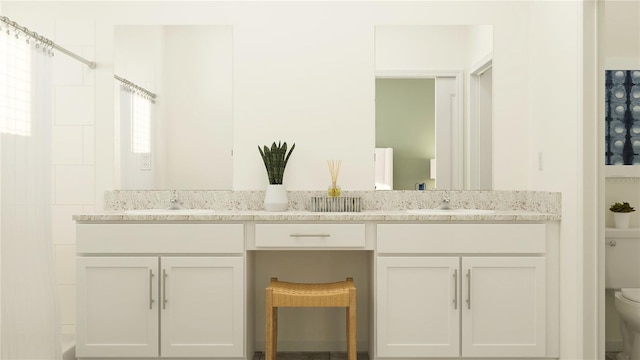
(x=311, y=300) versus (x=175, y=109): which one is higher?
(x=175, y=109)

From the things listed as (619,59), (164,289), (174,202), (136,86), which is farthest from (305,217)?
(619,59)

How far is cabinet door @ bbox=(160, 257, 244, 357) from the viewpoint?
2.67 metres

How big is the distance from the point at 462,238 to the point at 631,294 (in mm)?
934

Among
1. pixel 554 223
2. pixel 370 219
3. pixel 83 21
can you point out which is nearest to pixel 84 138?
pixel 83 21

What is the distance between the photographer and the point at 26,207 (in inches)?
94.7

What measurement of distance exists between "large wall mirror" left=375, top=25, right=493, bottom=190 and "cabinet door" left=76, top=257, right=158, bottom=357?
139 centimetres

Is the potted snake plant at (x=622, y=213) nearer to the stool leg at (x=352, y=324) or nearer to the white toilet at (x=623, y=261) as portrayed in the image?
the white toilet at (x=623, y=261)

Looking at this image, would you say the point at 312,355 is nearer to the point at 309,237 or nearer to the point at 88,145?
the point at 309,237

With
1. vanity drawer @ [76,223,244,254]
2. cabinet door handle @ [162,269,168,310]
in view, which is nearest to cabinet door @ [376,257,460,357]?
vanity drawer @ [76,223,244,254]

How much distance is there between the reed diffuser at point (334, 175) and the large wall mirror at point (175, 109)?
1.95 ft

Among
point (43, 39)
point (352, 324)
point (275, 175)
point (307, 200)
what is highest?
point (43, 39)

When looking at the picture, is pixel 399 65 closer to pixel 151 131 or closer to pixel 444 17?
pixel 444 17

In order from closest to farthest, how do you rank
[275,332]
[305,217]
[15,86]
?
[15,86] < [305,217] < [275,332]

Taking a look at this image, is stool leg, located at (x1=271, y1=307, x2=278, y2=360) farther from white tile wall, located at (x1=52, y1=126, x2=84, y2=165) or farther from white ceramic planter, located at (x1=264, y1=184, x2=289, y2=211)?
white tile wall, located at (x1=52, y1=126, x2=84, y2=165)
